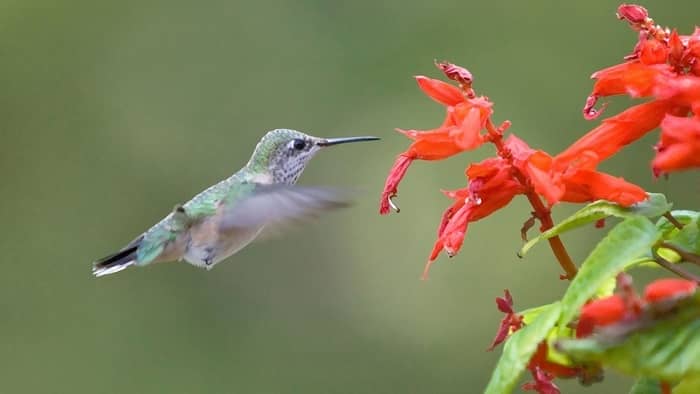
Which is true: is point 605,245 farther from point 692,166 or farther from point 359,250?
point 359,250

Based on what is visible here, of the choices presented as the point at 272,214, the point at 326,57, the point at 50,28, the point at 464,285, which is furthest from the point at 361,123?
the point at 272,214

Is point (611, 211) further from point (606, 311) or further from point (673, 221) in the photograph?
point (606, 311)

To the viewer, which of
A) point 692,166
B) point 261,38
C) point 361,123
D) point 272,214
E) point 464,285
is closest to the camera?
point 692,166

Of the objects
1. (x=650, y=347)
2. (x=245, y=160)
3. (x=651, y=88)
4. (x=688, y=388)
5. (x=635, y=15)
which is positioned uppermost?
(x=245, y=160)

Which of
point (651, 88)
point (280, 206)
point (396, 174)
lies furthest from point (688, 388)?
point (280, 206)

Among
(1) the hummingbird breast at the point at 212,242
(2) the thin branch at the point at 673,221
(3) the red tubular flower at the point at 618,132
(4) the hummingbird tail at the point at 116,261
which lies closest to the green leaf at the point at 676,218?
(2) the thin branch at the point at 673,221

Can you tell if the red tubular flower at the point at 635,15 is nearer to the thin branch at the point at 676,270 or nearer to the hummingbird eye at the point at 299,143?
the thin branch at the point at 676,270

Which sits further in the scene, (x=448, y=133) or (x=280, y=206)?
(x=280, y=206)
